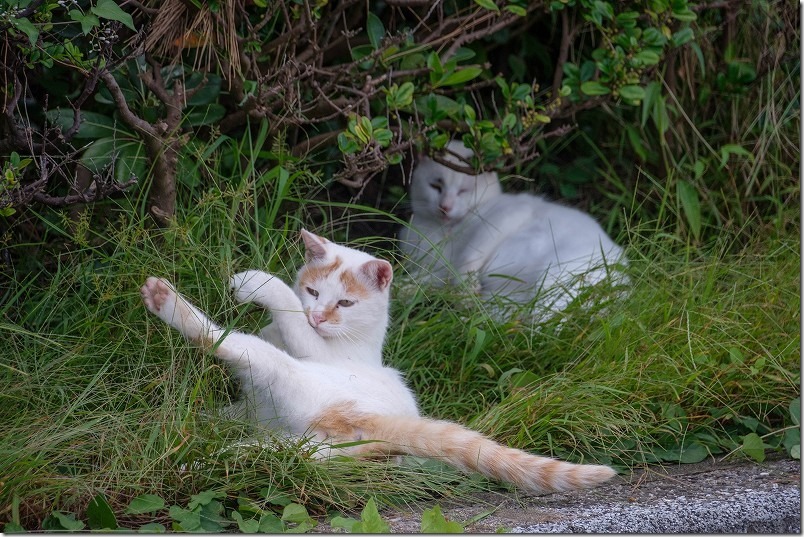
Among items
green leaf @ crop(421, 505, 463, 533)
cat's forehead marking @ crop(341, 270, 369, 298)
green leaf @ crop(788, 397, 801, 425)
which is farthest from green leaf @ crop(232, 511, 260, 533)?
green leaf @ crop(788, 397, 801, 425)

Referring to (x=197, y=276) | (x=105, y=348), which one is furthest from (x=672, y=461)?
(x=105, y=348)

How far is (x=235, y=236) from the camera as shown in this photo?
10.1 ft

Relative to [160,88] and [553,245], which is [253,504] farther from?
[553,245]

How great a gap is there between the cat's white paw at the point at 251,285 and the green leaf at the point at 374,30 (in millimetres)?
1074

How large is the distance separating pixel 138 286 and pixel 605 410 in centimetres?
150

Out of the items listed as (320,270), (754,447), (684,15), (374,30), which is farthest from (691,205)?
(320,270)

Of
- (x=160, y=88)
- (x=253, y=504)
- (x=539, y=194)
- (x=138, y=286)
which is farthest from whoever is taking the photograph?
(x=539, y=194)

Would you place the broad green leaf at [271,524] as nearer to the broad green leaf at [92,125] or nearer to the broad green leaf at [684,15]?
the broad green leaf at [92,125]

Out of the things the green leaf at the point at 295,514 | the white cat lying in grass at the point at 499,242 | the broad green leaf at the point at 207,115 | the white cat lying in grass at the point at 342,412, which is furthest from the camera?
the white cat lying in grass at the point at 499,242

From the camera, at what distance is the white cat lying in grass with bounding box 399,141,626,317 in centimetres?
355

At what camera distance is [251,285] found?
9.00 ft

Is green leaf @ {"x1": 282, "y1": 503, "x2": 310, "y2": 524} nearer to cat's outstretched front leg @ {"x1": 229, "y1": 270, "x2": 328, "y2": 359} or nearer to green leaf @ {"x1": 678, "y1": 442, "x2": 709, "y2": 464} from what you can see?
cat's outstretched front leg @ {"x1": 229, "y1": 270, "x2": 328, "y2": 359}

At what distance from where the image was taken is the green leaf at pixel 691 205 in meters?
4.01

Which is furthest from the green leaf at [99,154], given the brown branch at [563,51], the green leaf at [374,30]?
the brown branch at [563,51]
